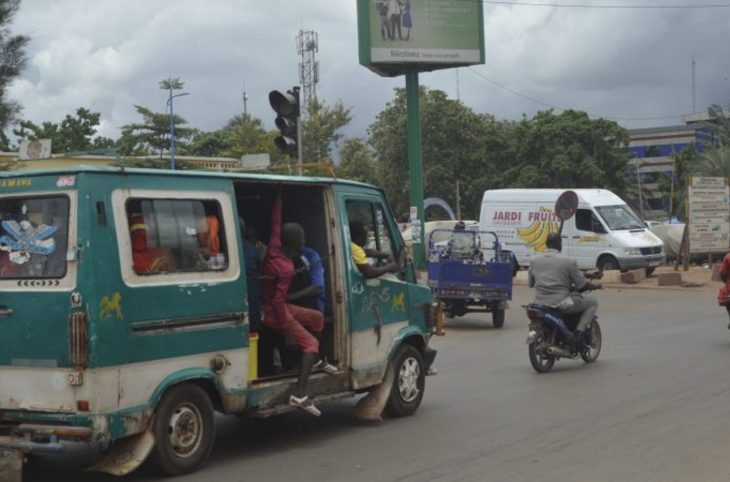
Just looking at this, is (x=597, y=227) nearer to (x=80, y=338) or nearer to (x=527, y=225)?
(x=527, y=225)

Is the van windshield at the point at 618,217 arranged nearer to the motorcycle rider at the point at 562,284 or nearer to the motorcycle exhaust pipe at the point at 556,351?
the motorcycle rider at the point at 562,284

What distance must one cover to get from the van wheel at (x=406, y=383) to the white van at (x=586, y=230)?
19044 mm

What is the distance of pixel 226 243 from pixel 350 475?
6.35 feet

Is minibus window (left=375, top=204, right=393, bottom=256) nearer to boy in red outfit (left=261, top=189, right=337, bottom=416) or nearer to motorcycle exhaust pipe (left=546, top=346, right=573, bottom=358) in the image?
boy in red outfit (left=261, top=189, right=337, bottom=416)

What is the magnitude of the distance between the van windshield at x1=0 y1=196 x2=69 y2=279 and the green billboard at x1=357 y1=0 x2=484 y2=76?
23.3 meters

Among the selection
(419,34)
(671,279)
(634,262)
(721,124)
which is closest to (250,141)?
(419,34)

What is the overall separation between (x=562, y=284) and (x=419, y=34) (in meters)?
19.3

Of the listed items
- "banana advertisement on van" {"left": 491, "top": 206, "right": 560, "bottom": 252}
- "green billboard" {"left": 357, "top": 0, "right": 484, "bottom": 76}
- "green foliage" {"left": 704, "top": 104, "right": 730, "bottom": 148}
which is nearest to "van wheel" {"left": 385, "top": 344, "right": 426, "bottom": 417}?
"banana advertisement on van" {"left": 491, "top": 206, "right": 560, "bottom": 252}

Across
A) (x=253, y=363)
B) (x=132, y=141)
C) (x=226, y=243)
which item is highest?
(x=132, y=141)

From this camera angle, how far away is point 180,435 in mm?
6703

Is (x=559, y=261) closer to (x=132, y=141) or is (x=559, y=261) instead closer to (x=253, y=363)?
(x=253, y=363)

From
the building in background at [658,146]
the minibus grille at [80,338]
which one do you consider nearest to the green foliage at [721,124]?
the building in background at [658,146]

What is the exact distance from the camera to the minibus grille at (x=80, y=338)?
5977 millimetres

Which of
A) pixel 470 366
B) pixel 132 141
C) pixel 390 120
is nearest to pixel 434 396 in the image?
pixel 470 366
